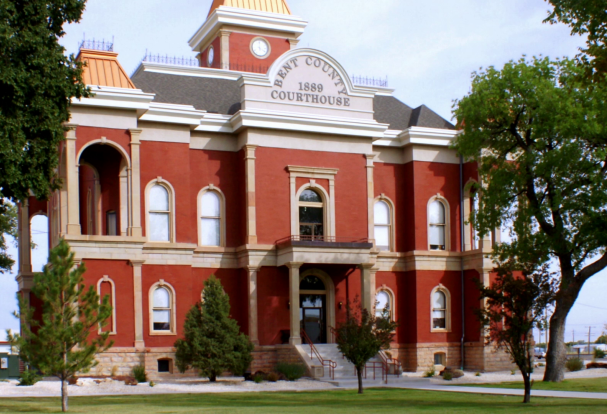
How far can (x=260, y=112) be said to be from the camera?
119 ft

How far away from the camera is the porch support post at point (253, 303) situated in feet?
116

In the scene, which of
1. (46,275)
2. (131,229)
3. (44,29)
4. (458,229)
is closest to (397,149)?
(458,229)

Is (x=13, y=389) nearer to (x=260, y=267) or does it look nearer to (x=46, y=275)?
(x=46, y=275)

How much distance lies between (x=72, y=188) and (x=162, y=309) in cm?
611

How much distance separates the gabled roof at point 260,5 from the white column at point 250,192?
14.1 m

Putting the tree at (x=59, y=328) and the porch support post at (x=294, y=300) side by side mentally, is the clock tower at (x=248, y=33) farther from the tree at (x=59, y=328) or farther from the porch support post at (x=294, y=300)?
the tree at (x=59, y=328)

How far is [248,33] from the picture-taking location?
1838 inches

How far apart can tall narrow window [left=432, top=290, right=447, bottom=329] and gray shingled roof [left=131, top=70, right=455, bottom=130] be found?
8.09 metres

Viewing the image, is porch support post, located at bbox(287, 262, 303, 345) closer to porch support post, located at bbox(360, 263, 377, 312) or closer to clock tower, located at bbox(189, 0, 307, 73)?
porch support post, located at bbox(360, 263, 377, 312)

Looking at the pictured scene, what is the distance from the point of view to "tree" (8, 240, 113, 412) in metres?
21.6

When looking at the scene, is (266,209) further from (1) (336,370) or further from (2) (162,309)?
(1) (336,370)

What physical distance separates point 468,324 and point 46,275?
898 inches

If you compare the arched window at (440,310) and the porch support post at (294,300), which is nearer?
the porch support post at (294,300)

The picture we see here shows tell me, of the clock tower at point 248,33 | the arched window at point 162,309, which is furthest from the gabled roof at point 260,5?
the arched window at point 162,309
